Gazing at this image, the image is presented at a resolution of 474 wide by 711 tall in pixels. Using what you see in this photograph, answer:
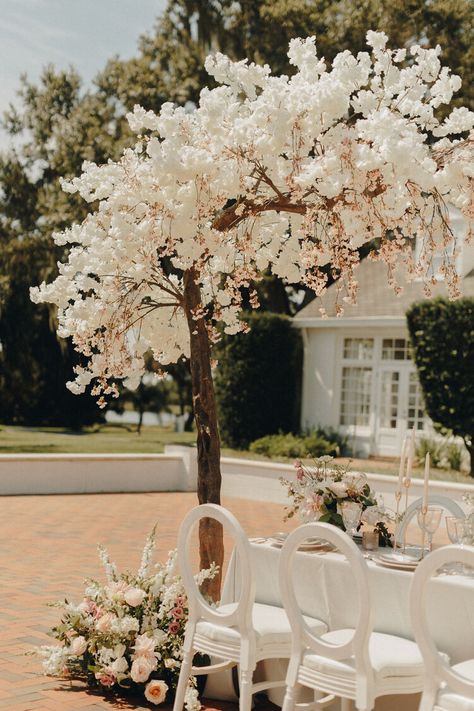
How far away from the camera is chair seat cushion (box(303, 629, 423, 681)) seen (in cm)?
391

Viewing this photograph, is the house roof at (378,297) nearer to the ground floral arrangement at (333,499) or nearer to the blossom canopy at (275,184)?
the blossom canopy at (275,184)

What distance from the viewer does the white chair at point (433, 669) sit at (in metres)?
3.46

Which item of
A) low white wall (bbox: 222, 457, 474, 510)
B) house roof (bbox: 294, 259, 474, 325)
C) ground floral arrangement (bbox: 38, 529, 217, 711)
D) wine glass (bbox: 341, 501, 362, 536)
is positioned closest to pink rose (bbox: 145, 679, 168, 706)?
ground floral arrangement (bbox: 38, 529, 217, 711)

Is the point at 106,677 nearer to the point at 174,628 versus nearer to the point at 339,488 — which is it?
the point at 174,628

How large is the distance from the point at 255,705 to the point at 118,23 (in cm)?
2673

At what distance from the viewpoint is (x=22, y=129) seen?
108ft

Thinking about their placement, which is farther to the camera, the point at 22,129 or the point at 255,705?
the point at 22,129

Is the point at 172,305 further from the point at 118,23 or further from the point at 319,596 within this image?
the point at 118,23

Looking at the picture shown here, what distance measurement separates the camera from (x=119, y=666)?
16.7ft

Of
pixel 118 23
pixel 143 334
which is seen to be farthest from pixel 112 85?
pixel 143 334

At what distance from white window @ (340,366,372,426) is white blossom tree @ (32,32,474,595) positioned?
15.2m

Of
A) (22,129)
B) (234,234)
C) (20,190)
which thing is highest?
(22,129)

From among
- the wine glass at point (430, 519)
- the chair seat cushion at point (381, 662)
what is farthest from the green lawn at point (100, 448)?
the chair seat cushion at point (381, 662)

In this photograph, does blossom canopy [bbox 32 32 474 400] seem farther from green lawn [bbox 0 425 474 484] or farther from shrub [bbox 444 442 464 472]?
shrub [bbox 444 442 464 472]
